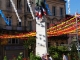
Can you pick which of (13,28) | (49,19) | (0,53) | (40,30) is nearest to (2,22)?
(13,28)

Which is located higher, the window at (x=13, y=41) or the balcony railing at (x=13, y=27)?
the balcony railing at (x=13, y=27)

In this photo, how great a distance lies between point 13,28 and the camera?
35.3m

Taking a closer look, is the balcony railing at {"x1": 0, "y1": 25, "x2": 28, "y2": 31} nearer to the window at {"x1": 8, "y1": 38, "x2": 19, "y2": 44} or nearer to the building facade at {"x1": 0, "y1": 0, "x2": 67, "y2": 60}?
the building facade at {"x1": 0, "y1": 0, "x2": 67, "y2": 60}

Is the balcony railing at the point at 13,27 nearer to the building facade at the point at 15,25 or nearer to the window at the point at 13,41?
the building facade at the point at 15,25

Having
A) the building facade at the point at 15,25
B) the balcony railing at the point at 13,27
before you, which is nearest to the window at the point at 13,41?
the building facade at the point at 15,25

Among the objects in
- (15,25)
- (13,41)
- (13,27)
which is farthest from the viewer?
(13,41)

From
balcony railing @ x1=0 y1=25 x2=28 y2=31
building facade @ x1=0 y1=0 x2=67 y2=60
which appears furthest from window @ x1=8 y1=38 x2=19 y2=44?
balcony railing @ x1=0 y1=25 x2=28 y2=31

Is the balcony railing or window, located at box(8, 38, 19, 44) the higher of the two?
the balcony railing

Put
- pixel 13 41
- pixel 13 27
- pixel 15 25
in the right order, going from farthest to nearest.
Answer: pixel 13 41, pixel 15 25, pixel 13 27

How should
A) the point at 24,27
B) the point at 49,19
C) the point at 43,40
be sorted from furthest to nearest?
1. the point at 49,19
2. the point at 24,27
3. the point at 43,40

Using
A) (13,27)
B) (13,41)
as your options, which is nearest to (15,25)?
(13,27)

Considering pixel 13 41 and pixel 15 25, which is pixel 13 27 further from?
pixel 13 41

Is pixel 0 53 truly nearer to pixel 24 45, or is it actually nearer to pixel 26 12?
pixel 24 45

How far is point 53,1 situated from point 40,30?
26797 millimetres
